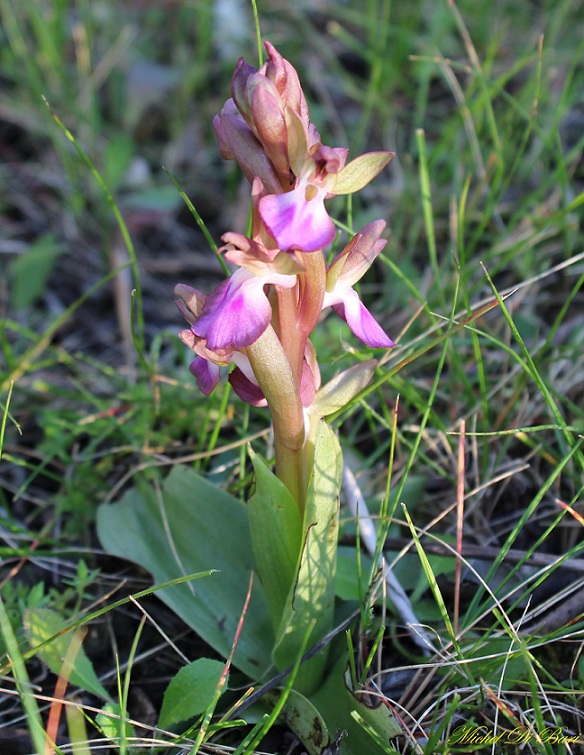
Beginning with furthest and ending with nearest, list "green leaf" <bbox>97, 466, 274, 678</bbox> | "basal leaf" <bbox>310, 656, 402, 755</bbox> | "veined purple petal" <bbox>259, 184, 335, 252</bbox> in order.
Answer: "green leaf" <bbox>97, 466, 274, 678</bbox>, "basal leaf" <bbox>310, 656, 402, 755</bbox>, "veined purple petal" <bbox>259, 184, 335, 252</bbox>

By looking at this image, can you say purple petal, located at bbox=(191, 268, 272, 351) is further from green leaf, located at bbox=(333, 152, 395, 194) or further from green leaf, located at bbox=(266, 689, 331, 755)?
green leaf, located at bbox=(266, 689, 331, 755)

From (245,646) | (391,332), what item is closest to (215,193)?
(391,332)

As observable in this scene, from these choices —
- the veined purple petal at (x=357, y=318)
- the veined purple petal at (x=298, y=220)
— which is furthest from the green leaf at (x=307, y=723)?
the veined purple petal at (x=298, y=220)

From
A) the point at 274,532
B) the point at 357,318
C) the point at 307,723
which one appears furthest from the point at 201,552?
the point at 357,318

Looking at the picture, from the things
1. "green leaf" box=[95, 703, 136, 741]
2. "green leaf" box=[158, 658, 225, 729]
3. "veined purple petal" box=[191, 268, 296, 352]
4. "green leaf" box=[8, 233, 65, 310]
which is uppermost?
"veined purple petal" box=[191, 268, 296, 352]

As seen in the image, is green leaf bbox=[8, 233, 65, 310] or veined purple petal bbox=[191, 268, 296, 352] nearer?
veined purple petal bbox=[191, 268, 296, 352]

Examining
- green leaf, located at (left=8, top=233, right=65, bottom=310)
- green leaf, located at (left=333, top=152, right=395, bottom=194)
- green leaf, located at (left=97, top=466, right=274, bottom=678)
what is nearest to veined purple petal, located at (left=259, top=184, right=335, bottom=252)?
green leaf, located at (left=333, top=152, right=395, bottom=194)

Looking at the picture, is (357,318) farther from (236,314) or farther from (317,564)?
(317,564)
